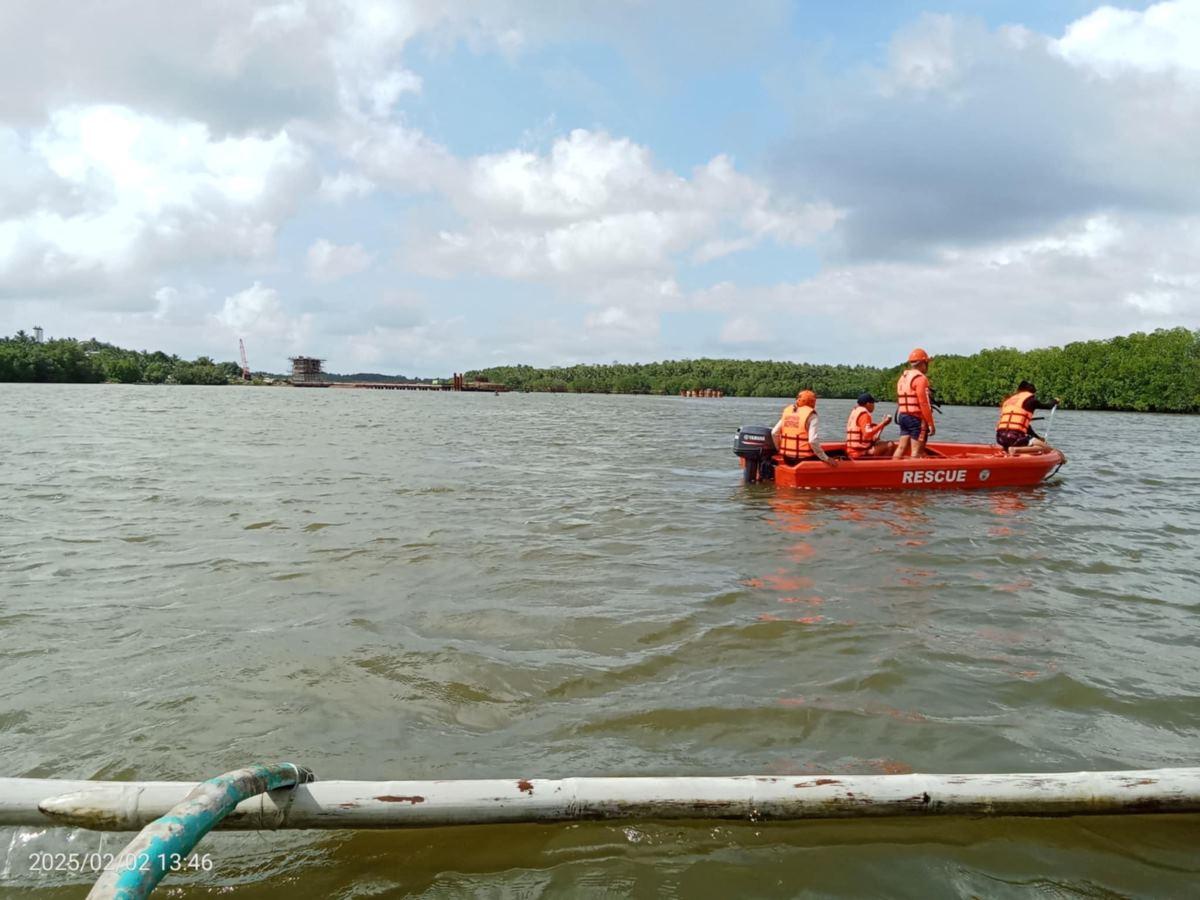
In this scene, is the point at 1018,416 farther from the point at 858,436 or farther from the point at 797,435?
the point at 797,435

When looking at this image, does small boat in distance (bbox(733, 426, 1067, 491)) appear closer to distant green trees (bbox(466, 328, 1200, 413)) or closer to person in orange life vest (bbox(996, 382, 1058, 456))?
person in orange life vest (bbox(996, 382, 1058, 456))

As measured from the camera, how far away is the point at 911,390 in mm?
13727

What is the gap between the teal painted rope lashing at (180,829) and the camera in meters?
1.88

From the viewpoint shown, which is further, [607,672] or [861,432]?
[861,432]

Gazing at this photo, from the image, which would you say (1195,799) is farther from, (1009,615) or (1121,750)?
(1009,615)

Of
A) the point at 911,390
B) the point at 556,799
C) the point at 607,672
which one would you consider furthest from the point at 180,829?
the point at 911,390

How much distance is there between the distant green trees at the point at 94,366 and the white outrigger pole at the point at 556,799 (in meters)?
126

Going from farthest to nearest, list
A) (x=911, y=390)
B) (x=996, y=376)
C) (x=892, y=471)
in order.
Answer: (x=996, y=376), (x=911, y=390), (x=892, y=471)

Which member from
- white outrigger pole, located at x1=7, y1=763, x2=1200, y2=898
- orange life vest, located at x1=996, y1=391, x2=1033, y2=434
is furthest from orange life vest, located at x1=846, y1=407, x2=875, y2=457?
white outrigger pole, located at x1=7, y1=763, x2=1200, y2=898

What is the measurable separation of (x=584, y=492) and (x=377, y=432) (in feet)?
59.9

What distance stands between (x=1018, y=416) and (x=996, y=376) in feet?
283

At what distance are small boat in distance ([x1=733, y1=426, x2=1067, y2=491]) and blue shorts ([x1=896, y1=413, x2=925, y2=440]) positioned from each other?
18.3 inches

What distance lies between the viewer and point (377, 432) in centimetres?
2942

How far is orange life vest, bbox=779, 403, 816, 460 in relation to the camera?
1328 cm
